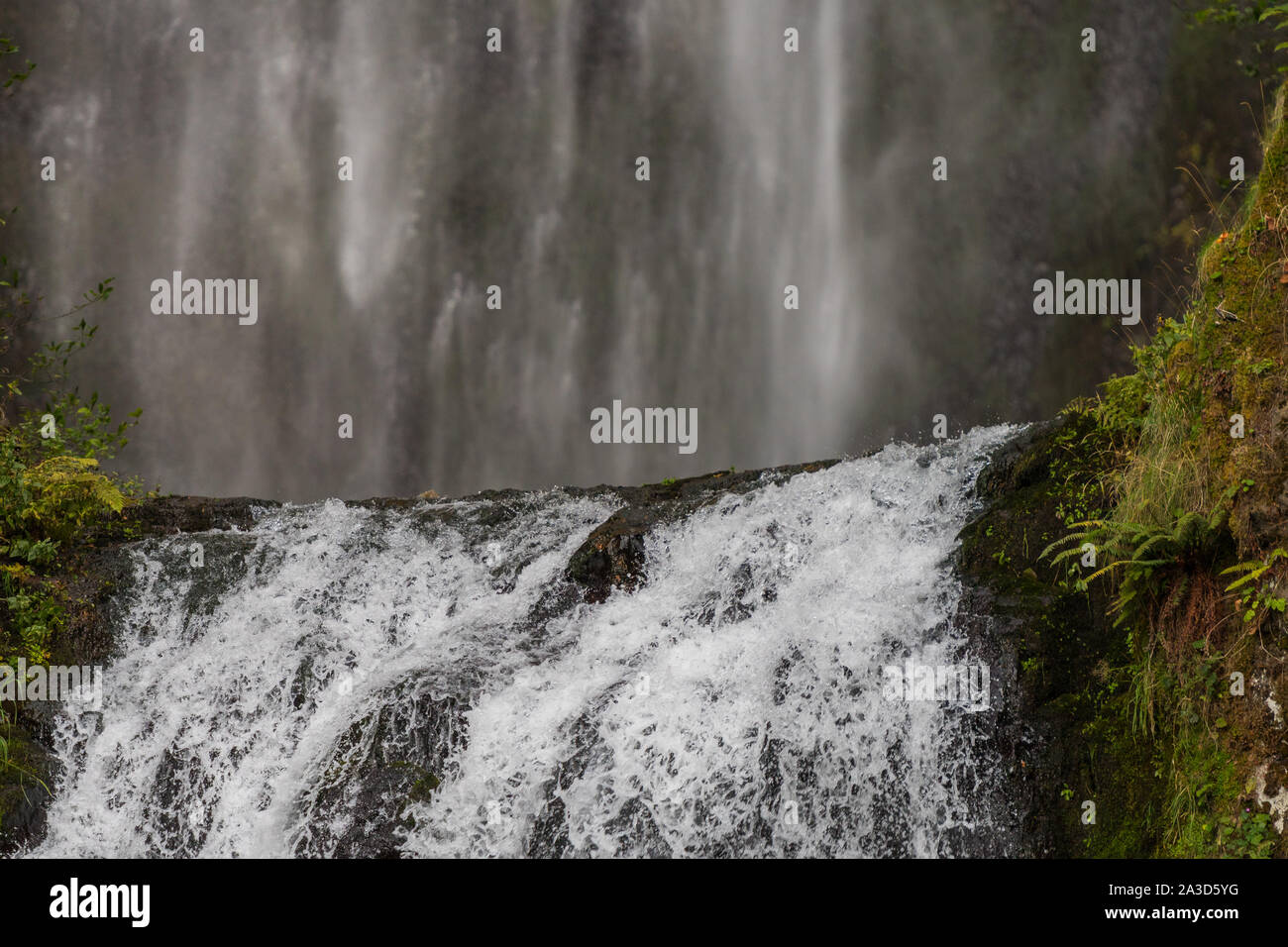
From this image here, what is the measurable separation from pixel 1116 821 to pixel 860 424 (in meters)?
14.7

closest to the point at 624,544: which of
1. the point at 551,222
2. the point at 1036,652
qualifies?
the point at 1036,652

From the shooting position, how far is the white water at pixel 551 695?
272 inches

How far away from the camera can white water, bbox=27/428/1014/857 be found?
6.90 m

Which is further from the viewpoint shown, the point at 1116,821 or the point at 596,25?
the point at 596,25

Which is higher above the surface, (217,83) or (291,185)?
(217,83)

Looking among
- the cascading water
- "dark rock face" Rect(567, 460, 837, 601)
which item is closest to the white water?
"dark rock face" Rect(567, 460, 837, 601)

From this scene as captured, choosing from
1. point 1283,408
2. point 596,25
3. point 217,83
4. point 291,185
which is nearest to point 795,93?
point 596,25

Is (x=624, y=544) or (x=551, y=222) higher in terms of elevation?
(x=551, y=222)

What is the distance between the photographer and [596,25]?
20969 millimetres

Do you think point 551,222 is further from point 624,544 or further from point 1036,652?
point 1036,652

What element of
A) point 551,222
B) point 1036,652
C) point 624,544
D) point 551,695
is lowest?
point 551,695

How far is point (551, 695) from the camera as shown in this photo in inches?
314

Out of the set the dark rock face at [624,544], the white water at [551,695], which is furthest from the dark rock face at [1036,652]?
the dark rock face at [624,544]
